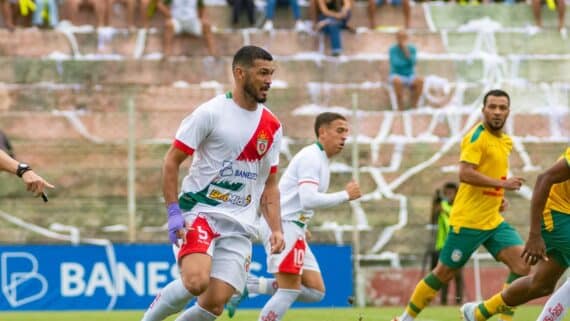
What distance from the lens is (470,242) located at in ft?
43.1

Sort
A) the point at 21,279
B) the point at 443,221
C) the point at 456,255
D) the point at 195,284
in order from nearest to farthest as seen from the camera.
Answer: the point at 195,284, the point at 456,255, the point at 21,279, the point at 443,221

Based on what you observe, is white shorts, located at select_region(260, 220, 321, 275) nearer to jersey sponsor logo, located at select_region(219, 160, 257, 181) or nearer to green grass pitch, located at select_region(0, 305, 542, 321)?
jersey sponsor logo, located at select_region(219, 160, 257, 181)

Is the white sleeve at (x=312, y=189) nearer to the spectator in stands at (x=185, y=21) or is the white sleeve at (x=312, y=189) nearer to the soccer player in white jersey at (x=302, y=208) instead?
the soccer player in white jersey at (x=302, y=208)

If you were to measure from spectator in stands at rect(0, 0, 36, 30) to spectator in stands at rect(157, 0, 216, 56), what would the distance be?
7.46 feet

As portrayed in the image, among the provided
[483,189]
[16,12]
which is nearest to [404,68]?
[16,12]

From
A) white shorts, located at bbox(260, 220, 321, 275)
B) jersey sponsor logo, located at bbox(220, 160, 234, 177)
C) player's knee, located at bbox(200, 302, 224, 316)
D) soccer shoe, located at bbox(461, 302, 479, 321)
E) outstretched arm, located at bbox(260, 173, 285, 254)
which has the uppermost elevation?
jersey sponsor logo, located at bbox(220, 160, 234, 177)

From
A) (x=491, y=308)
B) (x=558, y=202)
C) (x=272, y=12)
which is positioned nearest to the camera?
(x=558, y=202)

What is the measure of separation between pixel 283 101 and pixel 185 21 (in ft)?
11.4

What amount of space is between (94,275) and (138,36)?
21.6ft

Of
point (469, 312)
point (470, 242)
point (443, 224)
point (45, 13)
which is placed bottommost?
point (443, 224)

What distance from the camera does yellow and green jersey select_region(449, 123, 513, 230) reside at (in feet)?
43.0

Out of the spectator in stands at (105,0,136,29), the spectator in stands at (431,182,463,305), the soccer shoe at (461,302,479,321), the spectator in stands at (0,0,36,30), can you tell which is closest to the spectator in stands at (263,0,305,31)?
the spectator in stands at (105,0,136,29)

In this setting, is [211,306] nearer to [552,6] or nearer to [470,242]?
[470,242]

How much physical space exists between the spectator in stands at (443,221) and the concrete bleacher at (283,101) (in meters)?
→ 0.42
